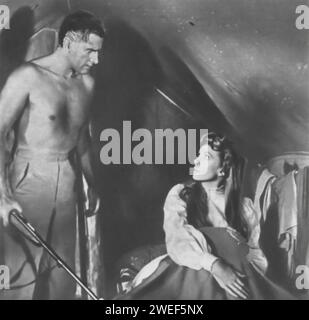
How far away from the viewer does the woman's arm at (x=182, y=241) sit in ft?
13.9

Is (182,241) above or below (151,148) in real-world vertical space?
below

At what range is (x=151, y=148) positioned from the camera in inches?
168

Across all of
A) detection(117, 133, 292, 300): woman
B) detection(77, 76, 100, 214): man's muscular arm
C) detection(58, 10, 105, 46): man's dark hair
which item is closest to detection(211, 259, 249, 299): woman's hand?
detection(117, 133, 292, 300): woman

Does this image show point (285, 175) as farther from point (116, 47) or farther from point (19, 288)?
point (19, 288)

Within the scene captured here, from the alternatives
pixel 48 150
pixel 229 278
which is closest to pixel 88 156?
pixel 48 150

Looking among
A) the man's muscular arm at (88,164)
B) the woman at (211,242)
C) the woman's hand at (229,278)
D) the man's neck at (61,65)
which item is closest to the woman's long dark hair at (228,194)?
the woman at (211,242)

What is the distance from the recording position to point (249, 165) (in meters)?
4.29

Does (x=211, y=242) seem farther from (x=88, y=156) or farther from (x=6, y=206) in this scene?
(x=6, y=206)

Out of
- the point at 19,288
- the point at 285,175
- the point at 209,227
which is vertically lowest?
the point at 19,288

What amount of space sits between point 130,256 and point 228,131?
847mm

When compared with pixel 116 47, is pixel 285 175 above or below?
below

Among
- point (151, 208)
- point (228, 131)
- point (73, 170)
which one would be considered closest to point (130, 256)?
point (151, 208)

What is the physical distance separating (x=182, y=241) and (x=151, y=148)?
0.52m

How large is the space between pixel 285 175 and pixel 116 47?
1135 mm
